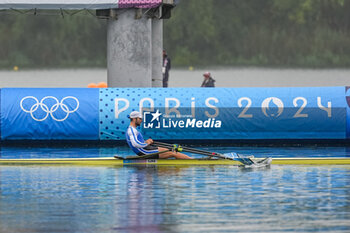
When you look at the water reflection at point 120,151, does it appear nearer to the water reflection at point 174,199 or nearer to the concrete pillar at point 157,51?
the water reflection at point 174,199

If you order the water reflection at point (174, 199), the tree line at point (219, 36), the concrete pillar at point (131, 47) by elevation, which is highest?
the tree line at point (219, 36)

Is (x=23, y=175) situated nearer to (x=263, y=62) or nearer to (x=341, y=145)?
(x=341, y=145)

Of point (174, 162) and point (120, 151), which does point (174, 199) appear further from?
point (120, 151)

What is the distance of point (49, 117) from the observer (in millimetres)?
27438

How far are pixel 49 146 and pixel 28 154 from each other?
343cm

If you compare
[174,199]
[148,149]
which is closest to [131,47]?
[148,149]

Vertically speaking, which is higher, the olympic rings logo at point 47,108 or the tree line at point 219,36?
the tree line at point 219,36

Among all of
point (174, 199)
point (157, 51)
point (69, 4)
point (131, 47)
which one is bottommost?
point (174, 199)

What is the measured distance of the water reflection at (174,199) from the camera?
11.4 m

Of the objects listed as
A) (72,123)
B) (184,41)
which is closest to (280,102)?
(72,123)

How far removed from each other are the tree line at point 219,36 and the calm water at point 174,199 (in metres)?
68.9

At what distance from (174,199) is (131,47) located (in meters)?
17.5

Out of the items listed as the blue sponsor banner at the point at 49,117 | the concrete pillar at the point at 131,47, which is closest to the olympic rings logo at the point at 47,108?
the blue sponsor banner at the point at 49,117

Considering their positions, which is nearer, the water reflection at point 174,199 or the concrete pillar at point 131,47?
the water reflection at point 174,199
